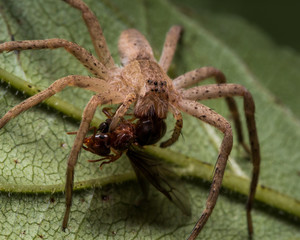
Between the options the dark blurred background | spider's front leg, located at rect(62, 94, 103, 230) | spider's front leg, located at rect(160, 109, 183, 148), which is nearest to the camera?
spider's front leg, located at rect(62, 94, 103, 230)

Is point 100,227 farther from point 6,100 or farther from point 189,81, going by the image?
point 189,81

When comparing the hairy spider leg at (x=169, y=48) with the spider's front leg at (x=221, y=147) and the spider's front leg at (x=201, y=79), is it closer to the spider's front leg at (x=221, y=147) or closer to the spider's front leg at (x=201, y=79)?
the spider's front leg at (x=201, y=79)

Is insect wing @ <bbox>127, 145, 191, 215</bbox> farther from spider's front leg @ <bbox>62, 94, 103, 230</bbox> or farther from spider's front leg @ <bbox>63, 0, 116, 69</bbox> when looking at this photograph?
spider's front leg @ <bbox>63, 0, 116, 69</bbox>

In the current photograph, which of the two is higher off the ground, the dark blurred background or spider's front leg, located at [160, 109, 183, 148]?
the dark blurred background

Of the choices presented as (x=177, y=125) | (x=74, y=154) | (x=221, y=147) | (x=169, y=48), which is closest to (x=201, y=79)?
(x=169, y=48)

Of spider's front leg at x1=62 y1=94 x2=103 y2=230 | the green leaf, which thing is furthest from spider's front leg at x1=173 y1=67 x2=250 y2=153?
spider's front leg at x1=62 y1=94 x2=103 y2=230

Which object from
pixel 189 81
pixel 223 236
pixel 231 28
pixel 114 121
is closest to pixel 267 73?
pixel 231 28

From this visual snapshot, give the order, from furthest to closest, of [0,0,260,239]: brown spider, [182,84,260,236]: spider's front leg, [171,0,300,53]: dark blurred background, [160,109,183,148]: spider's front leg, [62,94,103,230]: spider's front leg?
[171,0,300,53]: dark blurred background
[182,84,260,236]: spider's front leg
[160,109,183,148]: spider's front leg
[0,0,260,239]: brown spider
[62,94,103,230]: spider's front leg

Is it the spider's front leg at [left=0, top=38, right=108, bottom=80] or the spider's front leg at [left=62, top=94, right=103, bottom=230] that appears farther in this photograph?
the spider's front leg at [left=0, top=38, right=108, bottom=80]

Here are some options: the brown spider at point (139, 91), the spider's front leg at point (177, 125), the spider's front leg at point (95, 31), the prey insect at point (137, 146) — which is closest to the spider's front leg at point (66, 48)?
the brown spider at point (139, 91)
